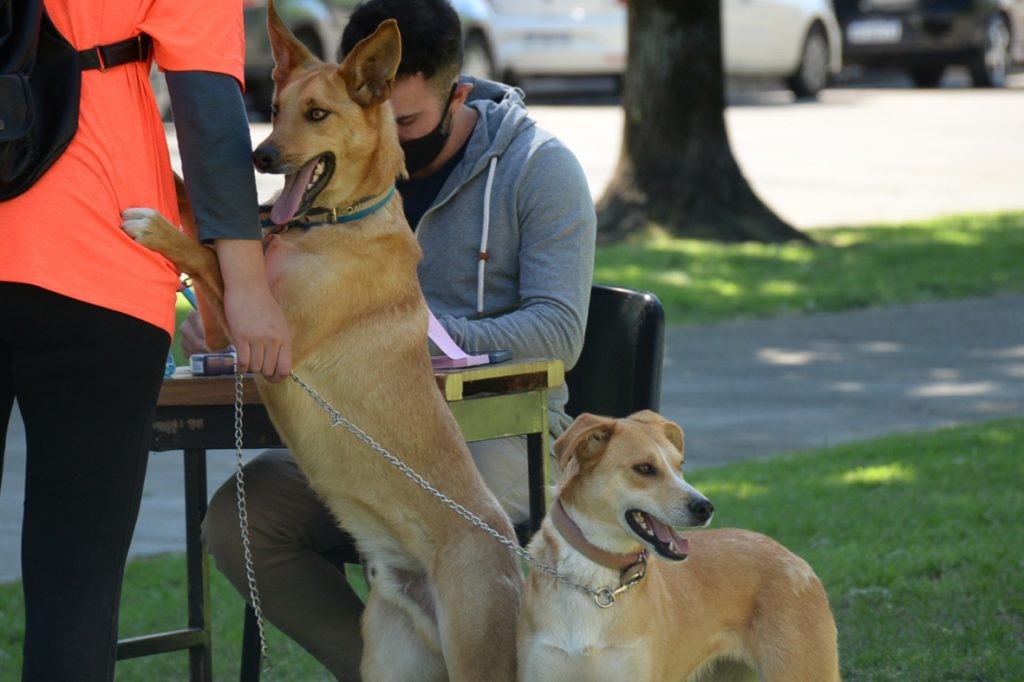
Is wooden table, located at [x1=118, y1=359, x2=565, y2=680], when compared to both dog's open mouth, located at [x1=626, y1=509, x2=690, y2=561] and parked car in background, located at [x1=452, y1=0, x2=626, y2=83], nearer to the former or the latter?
dog's open mouth, located at [x1=626, y1=509, x2=690, y2=561]

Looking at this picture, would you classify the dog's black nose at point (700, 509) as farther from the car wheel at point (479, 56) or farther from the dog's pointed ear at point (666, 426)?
the car wheel at point (479, 56)

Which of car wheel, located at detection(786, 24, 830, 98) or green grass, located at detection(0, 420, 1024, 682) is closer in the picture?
green grass, located at detection(0, 420, 1024, 682)

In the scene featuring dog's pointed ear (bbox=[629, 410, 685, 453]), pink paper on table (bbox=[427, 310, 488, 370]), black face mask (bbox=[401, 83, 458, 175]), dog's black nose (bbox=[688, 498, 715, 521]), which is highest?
black face mask (bbox=[401, 83, 458, 175])

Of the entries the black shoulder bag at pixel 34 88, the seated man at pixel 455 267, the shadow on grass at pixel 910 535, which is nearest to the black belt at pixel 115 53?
the black shoulder bag at pixel 34 88

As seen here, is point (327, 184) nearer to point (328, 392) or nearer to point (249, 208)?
point (328, 392)

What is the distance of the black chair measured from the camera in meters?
4.43

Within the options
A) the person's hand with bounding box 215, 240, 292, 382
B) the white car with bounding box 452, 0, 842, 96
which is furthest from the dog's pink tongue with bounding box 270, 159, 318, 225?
the white car with bounding box 452, 0, 842, 96

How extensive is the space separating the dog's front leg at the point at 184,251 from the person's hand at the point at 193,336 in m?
0.27

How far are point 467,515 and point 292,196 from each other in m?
0.84

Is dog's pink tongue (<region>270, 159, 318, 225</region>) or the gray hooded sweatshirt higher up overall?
dog's pink tongue (<region>270, 159, 318, 225</region>)

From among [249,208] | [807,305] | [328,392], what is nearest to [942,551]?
[328,392]

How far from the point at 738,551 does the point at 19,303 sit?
1.97 m

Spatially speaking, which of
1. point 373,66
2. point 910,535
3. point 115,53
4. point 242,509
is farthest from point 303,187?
point 910,535

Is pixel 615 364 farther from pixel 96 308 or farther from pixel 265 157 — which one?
pixel 96 308
